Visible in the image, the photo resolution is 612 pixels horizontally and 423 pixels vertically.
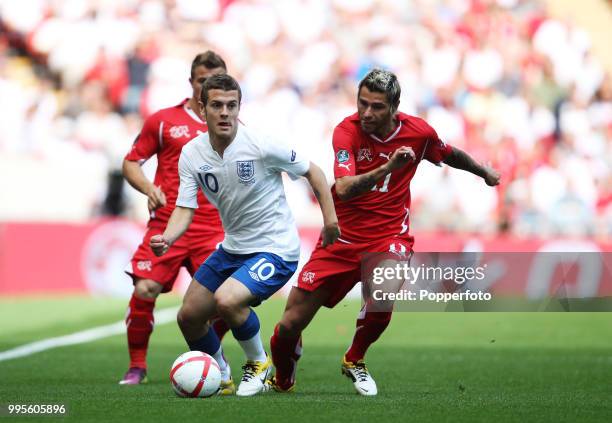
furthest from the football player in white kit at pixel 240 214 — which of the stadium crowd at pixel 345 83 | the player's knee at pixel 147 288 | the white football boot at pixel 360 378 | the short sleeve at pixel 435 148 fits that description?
the stadium crowd at pixel 345 83

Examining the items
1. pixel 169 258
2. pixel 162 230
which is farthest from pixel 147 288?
pixel 162 230

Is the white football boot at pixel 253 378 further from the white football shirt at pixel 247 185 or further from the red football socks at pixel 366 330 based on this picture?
the white football shirt at pixel 247 185

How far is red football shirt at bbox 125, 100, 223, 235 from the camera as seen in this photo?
9.22m

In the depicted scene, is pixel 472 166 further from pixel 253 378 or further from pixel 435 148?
pixel 253 378

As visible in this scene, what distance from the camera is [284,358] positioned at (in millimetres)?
8242

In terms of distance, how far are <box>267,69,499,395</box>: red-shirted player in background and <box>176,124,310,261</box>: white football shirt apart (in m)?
0.36

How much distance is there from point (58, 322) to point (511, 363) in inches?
244

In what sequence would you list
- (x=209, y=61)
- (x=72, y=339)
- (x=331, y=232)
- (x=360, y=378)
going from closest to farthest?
(x=331, y=232) < (x=360, y=378) < (x=209, y=61) < (x=72, y=339)

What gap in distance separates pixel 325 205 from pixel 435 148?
1126 millimetres

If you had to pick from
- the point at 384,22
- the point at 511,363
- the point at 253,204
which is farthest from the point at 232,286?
the point at 384,22

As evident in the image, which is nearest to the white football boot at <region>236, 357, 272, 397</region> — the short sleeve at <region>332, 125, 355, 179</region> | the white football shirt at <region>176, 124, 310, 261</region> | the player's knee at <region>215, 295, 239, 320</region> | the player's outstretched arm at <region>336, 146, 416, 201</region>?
the player's knee at <region>215, 295, 239, 320</region>

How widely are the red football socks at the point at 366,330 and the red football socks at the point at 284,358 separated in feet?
1.26

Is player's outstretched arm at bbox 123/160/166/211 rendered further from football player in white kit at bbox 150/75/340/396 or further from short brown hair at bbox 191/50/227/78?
short brown hair at bbox 191/50/227/78

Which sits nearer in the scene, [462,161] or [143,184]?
[462,161]
